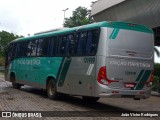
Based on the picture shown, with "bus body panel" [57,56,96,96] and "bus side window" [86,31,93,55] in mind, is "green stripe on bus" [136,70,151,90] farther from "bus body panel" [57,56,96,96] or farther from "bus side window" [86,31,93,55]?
"bus side window" [86,31,93,55]

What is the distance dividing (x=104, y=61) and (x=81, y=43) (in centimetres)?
171

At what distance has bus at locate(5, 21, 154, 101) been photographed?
40.7 feet

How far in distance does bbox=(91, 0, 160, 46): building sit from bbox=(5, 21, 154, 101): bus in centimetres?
747

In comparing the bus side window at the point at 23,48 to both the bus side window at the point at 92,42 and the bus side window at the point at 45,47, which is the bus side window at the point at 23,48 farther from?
the bus side window at the point at 92,42

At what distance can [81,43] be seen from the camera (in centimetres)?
1370

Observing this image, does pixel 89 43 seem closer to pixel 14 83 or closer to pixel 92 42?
pixel 92 42

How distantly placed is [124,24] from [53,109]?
3923 mm

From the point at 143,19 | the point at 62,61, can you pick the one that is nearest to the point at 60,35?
the point at 62,61

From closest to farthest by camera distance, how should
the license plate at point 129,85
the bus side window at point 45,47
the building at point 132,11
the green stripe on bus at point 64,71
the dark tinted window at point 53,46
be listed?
the license plate at point 129,85 → the green stripe on bus at point 64,71 → the dark tinted window at point 53,46 → the bus side window at point 45,47 → the building at point 132,11

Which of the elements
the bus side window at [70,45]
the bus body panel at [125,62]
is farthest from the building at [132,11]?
the bus body panel at [125,62]

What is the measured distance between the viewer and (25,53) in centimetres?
1941

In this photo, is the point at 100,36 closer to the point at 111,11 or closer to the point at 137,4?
the point at 137,4

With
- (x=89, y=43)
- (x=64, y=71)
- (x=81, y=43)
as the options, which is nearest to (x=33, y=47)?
(x=64, y=71)

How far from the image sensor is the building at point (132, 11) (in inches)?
827
